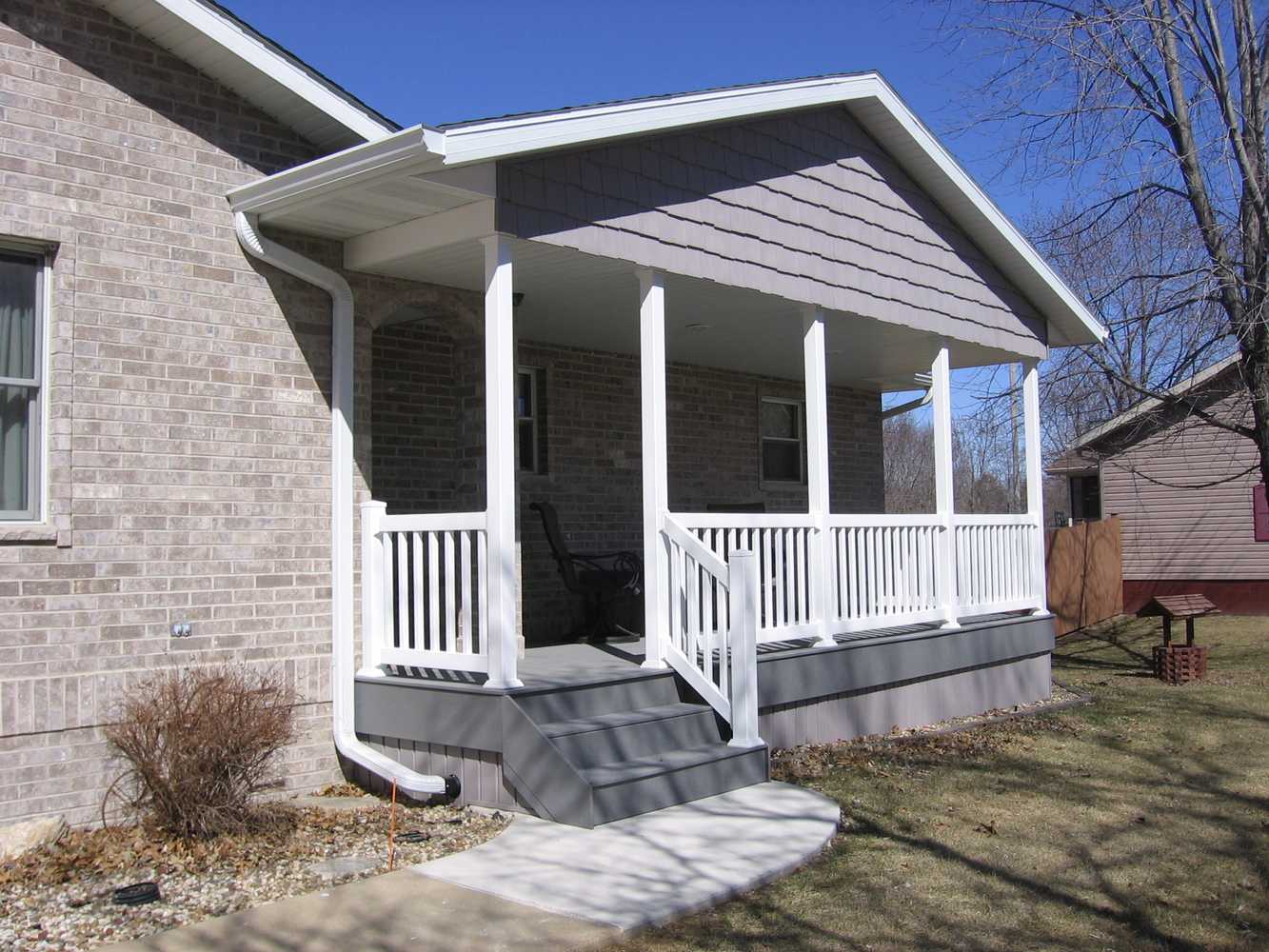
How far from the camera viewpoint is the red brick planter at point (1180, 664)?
12875mm

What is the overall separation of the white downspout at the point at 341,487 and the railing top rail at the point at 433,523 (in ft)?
1.06

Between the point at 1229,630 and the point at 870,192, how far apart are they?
11.7 m

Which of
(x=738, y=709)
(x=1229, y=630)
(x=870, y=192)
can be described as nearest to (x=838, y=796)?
(x=738, y=709)

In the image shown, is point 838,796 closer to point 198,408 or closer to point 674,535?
point 674,535

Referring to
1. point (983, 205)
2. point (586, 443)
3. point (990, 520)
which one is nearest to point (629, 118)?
point (586, 443)

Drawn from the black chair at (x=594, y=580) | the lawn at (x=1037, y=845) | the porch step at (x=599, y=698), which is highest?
the black chair at (x=594, y=580)

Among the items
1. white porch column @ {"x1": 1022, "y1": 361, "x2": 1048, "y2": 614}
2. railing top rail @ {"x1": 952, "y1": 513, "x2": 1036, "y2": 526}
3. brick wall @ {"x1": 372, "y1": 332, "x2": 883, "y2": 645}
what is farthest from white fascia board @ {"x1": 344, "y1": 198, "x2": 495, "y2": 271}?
white porch column @ {"x1": 1022, "y1": 361, "x2": 1048, "y2": 614}

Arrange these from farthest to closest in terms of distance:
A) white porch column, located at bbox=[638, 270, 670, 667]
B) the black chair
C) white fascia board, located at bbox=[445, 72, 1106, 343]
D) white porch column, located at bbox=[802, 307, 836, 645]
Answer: the black chair, white porch column, located at bbox=[802, 307, 836, 645], white porch column, located at bbox=[638, 270, 670, 667], white fascia board, located at bbox=[445, 72, 1106, 343]

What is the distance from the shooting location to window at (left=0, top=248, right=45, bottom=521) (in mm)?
6418

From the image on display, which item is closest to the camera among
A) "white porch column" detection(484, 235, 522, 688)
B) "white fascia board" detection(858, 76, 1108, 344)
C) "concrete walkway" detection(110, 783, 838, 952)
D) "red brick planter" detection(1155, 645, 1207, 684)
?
"concrete walkway" detection(110, 783, 838, 952)

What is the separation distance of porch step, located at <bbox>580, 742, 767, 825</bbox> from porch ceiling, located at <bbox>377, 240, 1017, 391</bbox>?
10.4 ft

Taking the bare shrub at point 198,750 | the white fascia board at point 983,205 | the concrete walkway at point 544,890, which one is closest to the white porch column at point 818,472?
the white fascia board at point 983,205

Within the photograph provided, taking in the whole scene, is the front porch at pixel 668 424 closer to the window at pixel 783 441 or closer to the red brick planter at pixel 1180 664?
the window at pixel 783 441

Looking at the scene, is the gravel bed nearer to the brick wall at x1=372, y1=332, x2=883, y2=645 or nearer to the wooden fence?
the brick wall at x1=372, y1=332, x2=883, y2=645
